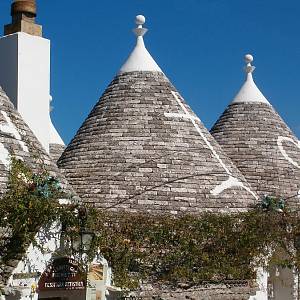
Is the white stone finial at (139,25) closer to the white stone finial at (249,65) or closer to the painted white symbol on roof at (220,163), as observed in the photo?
the painted white symbol on roof at (220,163)

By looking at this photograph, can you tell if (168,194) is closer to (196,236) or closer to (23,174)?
(196,236)

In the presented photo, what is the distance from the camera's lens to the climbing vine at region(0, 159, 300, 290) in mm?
12875

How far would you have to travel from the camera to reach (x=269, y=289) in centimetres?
1650

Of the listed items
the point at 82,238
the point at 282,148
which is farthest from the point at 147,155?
the point at 282,148

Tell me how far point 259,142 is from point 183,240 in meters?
5.44

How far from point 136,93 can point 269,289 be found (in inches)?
187

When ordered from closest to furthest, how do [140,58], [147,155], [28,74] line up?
[147,155], [28,74], [140,58]

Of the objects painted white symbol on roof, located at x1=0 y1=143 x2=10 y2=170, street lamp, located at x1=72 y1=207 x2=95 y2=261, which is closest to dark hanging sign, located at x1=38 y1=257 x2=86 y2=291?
street lamp, located at x1=72 y1=207 x2=95 y2=261

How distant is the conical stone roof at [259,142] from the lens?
18438 mm

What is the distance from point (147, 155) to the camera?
1583 centimetres

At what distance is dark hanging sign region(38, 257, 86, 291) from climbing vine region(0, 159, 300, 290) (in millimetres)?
251

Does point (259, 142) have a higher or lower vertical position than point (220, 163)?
higher

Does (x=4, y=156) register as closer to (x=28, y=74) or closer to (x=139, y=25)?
(x=28, y=74)

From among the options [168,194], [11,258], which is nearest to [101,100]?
[168,194]
